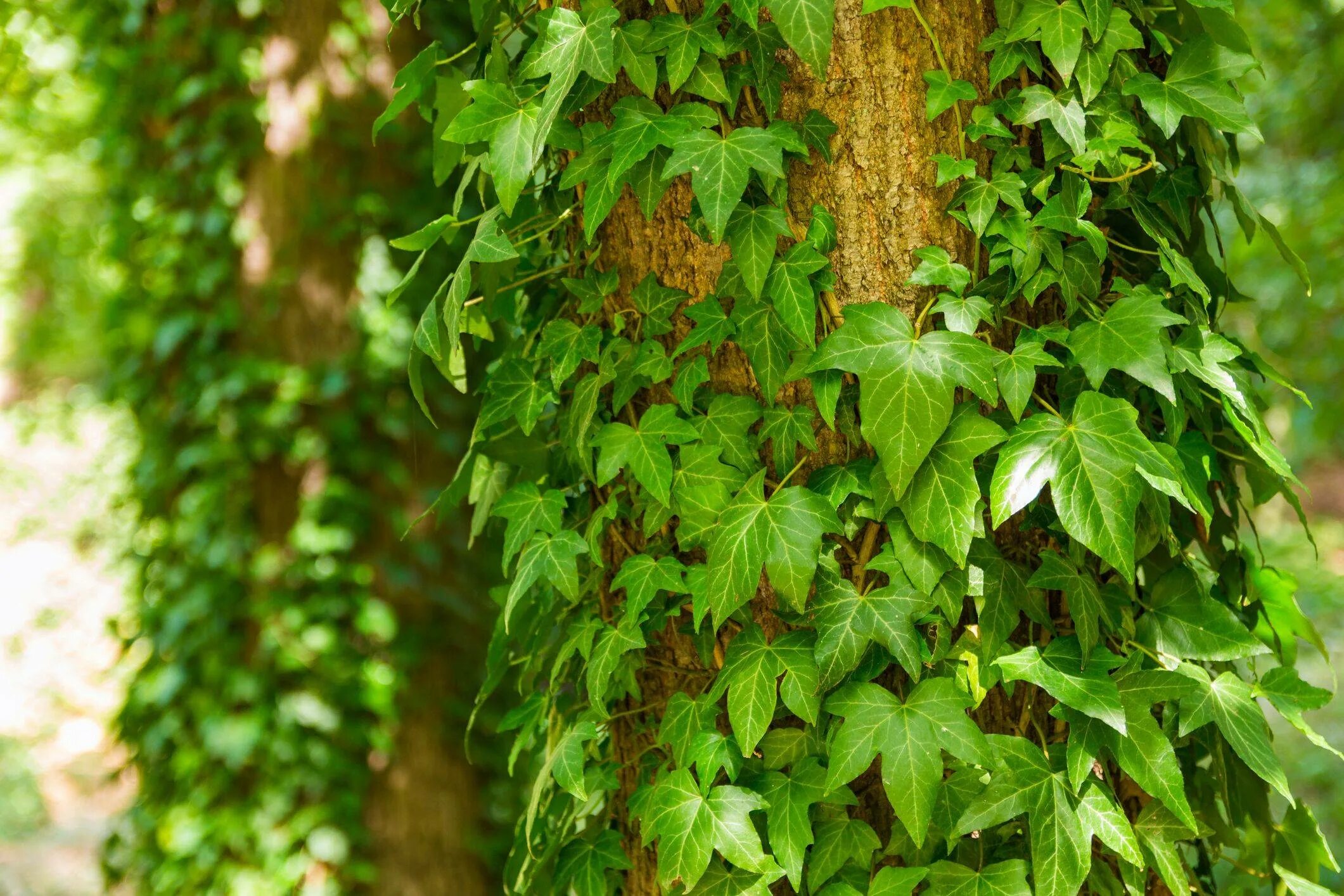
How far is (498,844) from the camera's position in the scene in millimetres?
2400

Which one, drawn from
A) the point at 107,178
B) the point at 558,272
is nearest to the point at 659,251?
the point at 558,272

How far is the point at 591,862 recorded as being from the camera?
1.07 metres

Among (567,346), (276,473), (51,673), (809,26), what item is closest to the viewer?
(809,26)

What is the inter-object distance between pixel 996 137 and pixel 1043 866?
0.65 m

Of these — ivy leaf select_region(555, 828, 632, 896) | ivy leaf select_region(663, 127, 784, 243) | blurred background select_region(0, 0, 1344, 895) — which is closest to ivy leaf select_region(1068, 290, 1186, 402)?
ivy leaf select_region(663, 127, 784, 243)

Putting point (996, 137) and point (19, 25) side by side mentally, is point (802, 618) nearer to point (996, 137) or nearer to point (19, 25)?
point (996, 137)

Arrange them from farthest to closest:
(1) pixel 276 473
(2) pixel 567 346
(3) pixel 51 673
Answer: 1. (3) pixel 51 673
2. (1) pixel 276 473
3. (2) pixel 567 346

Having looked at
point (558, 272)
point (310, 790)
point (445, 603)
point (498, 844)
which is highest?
point (558, 272)

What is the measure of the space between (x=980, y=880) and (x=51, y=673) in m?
7.22

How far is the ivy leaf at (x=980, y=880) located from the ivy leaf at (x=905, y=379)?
34 cm

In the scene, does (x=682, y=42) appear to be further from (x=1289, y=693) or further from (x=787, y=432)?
(x=1289, y=693)

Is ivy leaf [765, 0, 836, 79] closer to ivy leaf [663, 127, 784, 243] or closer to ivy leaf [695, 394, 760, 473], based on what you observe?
ivy leaf [663, 127, 784, 243]

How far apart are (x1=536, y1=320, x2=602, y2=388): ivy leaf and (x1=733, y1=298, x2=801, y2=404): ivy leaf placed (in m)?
0.17

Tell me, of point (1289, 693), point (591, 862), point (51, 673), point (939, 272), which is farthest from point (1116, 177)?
point (51, 673)
